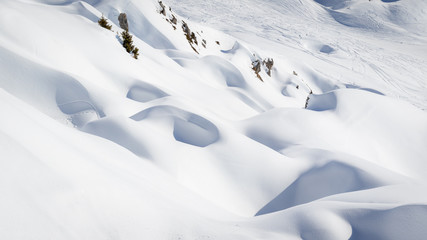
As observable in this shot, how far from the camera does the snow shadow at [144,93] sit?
17.1ft

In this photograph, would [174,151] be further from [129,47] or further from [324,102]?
[324,102]

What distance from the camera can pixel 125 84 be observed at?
5.30 metres

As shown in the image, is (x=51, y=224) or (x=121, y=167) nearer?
(x=51, y=224)

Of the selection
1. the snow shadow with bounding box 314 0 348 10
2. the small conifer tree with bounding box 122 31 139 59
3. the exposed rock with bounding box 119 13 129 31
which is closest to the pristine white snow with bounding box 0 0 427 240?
the small conifer tree with bounding box 122 31 139 59

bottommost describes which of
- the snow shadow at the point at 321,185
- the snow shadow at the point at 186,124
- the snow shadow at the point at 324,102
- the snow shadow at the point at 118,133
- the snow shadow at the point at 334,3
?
the snow shadow at the point at 334,3

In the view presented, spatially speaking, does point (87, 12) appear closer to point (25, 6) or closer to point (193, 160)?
point (25, 6)

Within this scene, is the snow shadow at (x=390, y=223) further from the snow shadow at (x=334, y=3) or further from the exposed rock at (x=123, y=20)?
the snow shadow at (x=334, y=3)

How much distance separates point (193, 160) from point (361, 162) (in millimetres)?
2523

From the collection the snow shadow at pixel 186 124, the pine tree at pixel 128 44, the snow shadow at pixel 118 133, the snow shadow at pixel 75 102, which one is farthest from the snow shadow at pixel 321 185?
the pine tree at pixel 128 44

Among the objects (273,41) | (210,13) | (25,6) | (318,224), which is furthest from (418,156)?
(210,13)

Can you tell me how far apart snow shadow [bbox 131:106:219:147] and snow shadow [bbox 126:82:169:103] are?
65 centimetres

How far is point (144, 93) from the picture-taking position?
5.31 metres

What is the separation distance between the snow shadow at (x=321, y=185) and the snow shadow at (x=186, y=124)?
1363 millimetres

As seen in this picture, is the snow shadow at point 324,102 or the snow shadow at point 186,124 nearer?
the snow shadow at point 186,124
